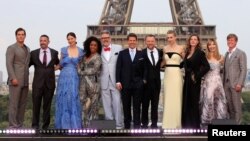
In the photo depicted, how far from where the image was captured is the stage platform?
782cm

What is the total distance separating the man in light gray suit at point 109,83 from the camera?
9836 millimetres

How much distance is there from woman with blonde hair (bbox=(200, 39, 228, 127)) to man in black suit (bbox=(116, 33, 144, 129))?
3.57 feet

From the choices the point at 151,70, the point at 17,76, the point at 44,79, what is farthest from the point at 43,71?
the point at 151,70

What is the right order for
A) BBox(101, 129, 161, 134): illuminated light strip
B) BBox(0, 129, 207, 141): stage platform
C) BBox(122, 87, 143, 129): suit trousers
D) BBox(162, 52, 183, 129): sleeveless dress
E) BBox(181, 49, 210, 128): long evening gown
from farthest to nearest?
BBox(162, 52, 183, 129): sleeveless dress < BBox(122, 87, 143, 129): suit trousers < BBox(181, 49, 210, 128): long evening gown < BBox(101, 129, 161, 134): illuminated light strip < BBox(0, 129, 207, 141): stage platform

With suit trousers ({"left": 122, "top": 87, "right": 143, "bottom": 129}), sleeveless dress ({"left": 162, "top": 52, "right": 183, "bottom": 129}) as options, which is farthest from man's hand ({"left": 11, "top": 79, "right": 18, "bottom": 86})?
sleeveless dress ({"left": 162, "top": 52, "right": 183, "bottom": 129})

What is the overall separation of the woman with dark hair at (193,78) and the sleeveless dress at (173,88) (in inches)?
5.3

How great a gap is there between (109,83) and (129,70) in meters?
0.42

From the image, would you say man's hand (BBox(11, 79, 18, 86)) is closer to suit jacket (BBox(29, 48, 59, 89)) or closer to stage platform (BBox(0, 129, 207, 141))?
suit jacket (BBox(29, 48, 59, 89))

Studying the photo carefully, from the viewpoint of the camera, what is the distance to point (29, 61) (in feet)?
32.5

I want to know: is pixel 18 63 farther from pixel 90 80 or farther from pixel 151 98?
pixel 151 98

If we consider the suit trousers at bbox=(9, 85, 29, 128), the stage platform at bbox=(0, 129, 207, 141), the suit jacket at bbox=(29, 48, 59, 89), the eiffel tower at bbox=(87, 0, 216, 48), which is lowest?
the stage platform at bbox=(0, 129, 207, 141)

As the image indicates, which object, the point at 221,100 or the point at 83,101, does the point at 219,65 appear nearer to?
the point at 221,100

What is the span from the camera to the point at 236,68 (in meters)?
9.82

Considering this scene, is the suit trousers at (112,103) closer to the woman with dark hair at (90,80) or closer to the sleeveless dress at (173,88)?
the woman with dark hair at (90,80)
